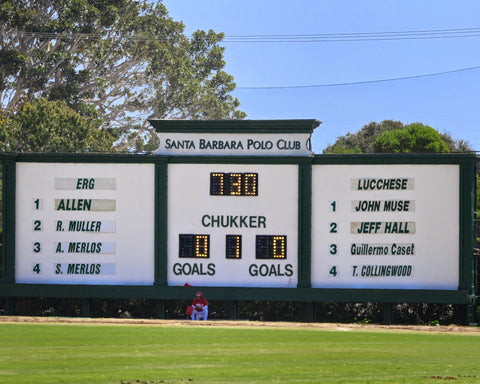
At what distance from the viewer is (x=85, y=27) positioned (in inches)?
3519

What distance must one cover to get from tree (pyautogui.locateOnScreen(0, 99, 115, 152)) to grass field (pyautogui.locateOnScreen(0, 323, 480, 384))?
4341cm

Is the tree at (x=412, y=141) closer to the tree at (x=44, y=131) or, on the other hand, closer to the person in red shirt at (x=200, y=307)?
the tree at (x=44, y=131)

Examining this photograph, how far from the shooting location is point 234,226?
33594 millimetres

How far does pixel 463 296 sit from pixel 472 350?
9304mm

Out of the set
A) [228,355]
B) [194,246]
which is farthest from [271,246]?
[228,355]

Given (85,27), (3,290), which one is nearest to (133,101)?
(85,27)

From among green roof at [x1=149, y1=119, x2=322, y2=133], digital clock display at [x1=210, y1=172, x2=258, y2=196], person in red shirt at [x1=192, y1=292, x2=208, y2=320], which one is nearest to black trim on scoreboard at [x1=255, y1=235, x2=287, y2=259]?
digital clock display at [x1=210, y1=172, x2=258, y2=196]

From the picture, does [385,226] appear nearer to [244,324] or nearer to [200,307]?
[244,324]

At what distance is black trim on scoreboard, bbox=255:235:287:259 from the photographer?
33500 millimetres

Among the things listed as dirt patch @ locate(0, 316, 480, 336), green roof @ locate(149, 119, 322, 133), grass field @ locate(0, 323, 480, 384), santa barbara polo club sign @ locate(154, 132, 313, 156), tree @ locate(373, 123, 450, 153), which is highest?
tree @ locate(373, 123, 450, 153)

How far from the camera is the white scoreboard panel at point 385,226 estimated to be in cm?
3309

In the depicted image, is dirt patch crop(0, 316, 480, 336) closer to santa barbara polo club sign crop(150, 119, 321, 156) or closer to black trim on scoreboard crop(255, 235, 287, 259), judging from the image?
black trim on scoreboard crop(255, 235, 287, 259)

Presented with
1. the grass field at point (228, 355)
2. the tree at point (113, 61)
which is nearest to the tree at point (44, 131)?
the tree at point (113, 61)

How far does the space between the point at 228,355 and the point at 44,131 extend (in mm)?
51465
